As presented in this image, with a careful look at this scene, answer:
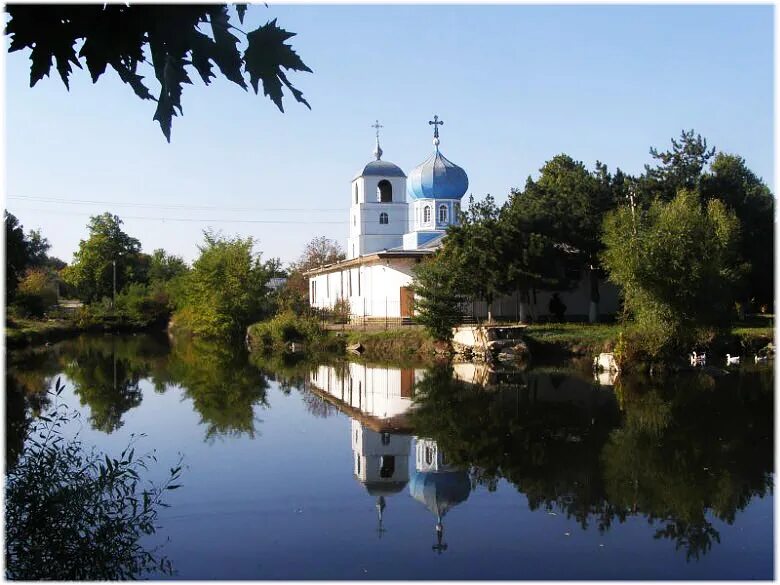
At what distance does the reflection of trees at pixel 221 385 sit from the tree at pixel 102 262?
102 ft

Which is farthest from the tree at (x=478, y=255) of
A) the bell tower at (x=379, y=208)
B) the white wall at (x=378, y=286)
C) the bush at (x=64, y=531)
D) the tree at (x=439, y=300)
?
the bush at (x=64, y=531)

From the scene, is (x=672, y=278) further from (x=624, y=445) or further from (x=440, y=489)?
(x=440, y=489)

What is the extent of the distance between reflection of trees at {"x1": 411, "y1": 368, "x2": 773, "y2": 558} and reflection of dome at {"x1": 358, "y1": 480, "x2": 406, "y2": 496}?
1.06 metres

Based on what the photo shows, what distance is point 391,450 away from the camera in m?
12.6

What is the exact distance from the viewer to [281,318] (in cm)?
3556

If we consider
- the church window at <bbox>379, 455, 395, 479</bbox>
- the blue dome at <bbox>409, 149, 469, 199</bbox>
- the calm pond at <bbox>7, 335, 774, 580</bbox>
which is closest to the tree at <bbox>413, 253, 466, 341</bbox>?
the calm pond at <bbox>7, 335, 774, 580</bbox>

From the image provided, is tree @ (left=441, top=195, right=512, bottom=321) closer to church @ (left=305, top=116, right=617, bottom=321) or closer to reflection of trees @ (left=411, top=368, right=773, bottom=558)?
church @ (left=305, top=116, right=617, bottom=321)

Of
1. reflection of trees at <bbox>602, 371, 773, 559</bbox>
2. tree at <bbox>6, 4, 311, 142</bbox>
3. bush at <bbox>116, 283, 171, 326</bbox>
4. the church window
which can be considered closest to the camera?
tree at <bbox>6, 4, 311, 142</bbox>

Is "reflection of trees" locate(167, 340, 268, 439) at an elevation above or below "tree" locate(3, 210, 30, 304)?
below

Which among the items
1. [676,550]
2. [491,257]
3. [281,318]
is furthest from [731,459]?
[281,318]

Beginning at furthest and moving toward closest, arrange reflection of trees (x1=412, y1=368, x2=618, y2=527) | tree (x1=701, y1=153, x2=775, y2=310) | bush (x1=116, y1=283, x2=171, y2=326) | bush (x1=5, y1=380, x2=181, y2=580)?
bush (x1=116, y1=283, x2=171, y2=326), tree (x1=701, y1=153, x2=775, y2=310), reflection of trees (x1=412, y1=368, x2=618, y2=527), bush (x1=5, y1=380, x2=181, y2=580)

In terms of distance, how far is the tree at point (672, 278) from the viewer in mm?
21688

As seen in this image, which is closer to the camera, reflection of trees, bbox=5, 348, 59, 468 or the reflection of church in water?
the reflection of church in water

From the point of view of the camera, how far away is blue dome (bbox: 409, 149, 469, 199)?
4209cm
